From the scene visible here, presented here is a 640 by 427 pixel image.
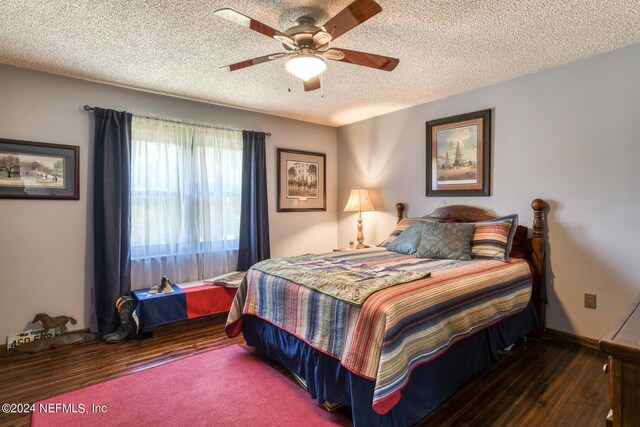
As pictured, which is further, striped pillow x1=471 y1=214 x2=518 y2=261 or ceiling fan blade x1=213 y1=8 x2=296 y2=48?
striped pillow x1=471 y1=214 x2=518 y2=261

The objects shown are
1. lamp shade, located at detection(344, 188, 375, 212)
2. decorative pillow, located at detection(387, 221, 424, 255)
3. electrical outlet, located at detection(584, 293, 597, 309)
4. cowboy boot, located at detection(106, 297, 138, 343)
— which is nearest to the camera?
electrical outlet, located at detection(584, 293, 597, 309)

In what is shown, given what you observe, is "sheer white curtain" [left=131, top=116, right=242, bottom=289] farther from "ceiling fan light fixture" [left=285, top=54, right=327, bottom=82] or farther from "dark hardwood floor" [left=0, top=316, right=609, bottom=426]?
"ceiling fan light fixture" [left=285, top=54, right=327, bottom=82]

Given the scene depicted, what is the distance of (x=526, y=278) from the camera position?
109 inches

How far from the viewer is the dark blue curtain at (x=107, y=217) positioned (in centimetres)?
315

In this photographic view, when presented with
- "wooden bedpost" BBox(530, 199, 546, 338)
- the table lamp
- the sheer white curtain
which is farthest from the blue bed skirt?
the table lamp

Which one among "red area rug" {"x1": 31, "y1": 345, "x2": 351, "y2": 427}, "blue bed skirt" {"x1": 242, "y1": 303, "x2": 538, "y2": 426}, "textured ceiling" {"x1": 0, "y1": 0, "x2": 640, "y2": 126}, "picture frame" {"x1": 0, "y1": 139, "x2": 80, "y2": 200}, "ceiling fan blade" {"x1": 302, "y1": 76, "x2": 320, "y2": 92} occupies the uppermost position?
"textured ceiling" {"x1": 0, "y1": 0, "x2": 640, "y2": 126}

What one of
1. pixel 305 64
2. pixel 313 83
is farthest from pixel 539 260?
pixel 305 64

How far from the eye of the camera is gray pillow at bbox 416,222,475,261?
2.95 meters

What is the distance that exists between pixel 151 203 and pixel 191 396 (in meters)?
2.05

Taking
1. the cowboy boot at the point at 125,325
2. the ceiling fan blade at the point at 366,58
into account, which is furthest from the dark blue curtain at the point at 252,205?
the ceiling fan blade at the point at 366,58

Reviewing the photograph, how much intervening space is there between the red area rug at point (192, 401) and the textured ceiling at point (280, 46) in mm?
2385

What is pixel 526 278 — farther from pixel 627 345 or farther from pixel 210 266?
pixel 210 266

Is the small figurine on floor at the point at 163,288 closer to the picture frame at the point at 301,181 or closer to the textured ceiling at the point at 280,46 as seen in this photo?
the picture frame at the point at 301,181

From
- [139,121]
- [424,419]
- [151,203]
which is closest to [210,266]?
[151,203]
